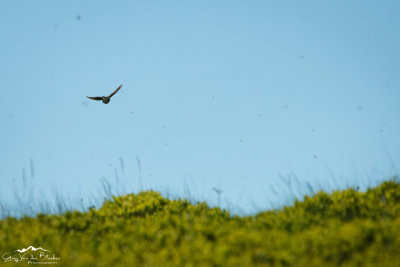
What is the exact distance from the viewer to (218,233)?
879 cm

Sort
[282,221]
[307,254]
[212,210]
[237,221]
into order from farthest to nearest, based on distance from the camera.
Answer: [212,210]
[237,221]
[282,221]
[307,254]

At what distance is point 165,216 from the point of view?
10.9 m

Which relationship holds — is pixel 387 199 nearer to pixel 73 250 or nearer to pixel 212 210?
pixel 212 210

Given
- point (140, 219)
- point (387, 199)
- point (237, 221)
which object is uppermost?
point (140, 219)

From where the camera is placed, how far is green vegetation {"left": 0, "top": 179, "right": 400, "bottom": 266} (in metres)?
7.36

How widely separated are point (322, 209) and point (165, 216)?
4.16 metres

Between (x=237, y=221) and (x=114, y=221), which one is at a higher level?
(x=114, y=221)

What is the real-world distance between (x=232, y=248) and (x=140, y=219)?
3.92 m

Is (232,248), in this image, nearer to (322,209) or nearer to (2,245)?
(322,209)

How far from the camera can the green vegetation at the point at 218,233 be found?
736 cm

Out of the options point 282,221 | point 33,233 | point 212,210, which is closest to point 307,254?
point 282,221

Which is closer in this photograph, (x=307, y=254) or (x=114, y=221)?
A: (x=307, y=254)

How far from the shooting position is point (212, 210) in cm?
1145

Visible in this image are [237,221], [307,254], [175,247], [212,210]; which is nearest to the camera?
[307,254]
